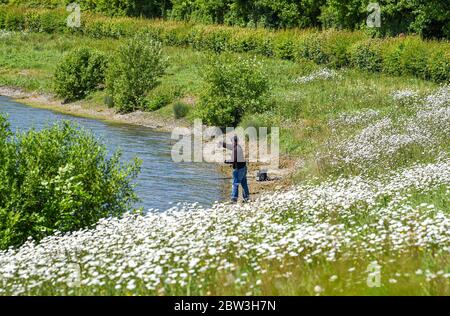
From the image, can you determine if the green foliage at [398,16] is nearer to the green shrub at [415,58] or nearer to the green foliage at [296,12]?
the green foliage at [296,12]

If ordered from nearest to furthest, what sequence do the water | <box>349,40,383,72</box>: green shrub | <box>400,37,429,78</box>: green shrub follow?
the water → <box>400,37,429,78</box>: green shrub → <box>349,40,383,72</box>: green shrub

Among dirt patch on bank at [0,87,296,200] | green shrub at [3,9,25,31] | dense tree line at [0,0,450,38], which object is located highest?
dense tree line at [0,0,450,38]

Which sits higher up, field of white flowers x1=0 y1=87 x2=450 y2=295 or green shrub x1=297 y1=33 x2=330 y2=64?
field of white flowers x1=0 y1=87 x2=450 y2=295

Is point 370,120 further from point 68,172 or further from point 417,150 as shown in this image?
point 68,172

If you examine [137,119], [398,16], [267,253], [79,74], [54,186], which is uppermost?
[398,16]

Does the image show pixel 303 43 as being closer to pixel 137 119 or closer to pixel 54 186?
pixel 137 119

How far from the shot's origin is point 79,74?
167ft

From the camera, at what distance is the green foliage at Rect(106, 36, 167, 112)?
46.1 meters

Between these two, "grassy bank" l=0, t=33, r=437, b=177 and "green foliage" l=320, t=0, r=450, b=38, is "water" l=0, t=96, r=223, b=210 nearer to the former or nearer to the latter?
"grassy bank" l=0, t=33, r=437, b=177

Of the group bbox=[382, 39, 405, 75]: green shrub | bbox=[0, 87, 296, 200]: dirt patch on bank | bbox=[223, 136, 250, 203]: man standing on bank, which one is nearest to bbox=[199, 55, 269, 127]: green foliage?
bbox=[0, 87, 296, 200]: dirt patch on bank

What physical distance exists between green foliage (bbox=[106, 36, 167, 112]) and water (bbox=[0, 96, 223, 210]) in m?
2.93

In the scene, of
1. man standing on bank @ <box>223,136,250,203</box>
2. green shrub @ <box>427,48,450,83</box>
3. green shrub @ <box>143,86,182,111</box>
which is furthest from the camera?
green shrub @ <box>143,86,182,111</box>

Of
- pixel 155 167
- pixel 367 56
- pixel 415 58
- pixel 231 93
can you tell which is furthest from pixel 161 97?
pixel 415 58

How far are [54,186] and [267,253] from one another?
783 cm
